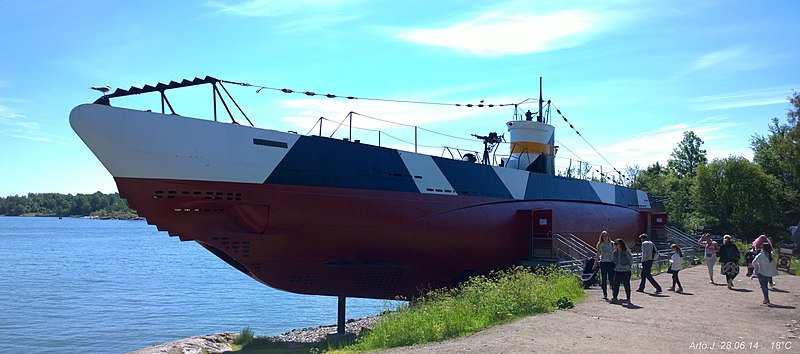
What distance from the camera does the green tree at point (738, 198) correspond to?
4028cm

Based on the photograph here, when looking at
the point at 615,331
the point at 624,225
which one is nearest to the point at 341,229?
the point at 615,331


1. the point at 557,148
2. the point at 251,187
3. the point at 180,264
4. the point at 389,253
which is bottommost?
the point at 180,264

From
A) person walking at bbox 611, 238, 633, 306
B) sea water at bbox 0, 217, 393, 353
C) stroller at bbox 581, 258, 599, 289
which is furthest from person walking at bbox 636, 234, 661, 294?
sea water at bbox 0, 217, 393, 353

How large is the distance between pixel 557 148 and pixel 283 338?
13717mm

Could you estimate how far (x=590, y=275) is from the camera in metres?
15.0

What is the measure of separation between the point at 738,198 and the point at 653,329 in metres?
37.6

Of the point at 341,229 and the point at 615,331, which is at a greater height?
the point at 341,229

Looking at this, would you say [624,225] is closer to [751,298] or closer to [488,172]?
[488,172]

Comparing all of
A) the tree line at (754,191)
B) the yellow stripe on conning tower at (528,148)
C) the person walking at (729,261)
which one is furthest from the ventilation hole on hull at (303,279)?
the tree line at (754,191)

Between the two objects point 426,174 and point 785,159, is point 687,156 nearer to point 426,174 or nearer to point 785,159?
point 785,159

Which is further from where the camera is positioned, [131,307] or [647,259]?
[131,307]

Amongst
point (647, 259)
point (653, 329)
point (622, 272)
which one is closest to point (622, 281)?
point (622, 272)

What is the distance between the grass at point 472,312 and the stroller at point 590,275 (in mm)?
1918

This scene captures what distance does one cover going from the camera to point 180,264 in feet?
155
